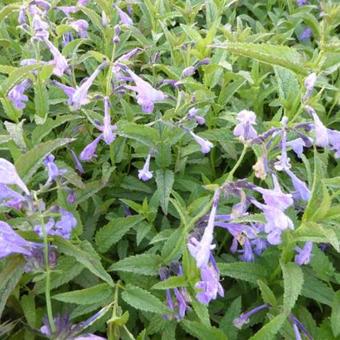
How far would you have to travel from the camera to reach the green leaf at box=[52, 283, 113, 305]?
1720 millimetres

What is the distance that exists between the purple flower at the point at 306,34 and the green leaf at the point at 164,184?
176 cm

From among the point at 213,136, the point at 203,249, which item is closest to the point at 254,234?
→ the point at 203,249

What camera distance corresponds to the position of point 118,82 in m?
2.19

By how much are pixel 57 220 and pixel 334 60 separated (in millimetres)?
1120

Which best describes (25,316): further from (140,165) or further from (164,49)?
(164,49)

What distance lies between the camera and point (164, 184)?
7.07ft

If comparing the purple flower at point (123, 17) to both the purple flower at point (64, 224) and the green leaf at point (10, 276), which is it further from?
the green leaf at point (10, 276)

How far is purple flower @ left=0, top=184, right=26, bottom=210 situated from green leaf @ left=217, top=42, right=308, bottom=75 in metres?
0.76

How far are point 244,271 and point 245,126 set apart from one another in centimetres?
60

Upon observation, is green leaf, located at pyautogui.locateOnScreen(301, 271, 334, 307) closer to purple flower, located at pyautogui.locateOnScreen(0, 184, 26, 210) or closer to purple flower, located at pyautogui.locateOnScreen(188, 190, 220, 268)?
purple flower, located at pyautogui.locateOnScreen(188, 190, 220, 268)

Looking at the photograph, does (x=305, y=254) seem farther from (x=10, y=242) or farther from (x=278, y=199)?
(x=10, y=242)

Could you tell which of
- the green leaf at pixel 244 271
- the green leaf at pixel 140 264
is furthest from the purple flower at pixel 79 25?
the green leaf at pixel 244 271

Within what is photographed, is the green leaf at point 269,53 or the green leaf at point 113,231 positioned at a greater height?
the green leaf at point 269,53

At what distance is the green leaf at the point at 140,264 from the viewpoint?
1860 millimetres
